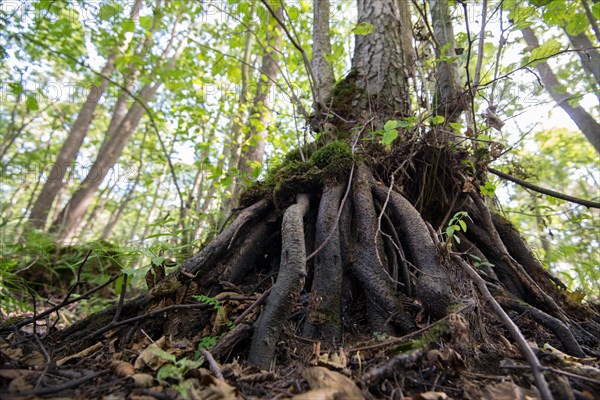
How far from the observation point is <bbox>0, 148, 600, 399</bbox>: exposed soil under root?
4.25ft

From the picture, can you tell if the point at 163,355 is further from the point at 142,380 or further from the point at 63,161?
the point at 63,161

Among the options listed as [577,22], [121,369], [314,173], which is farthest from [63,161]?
[577,22]

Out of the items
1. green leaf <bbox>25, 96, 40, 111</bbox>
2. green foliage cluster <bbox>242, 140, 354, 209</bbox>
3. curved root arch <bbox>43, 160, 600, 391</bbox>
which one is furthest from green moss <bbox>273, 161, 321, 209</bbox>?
green leaf <bbox>25, 96, 40, 111</bbox>

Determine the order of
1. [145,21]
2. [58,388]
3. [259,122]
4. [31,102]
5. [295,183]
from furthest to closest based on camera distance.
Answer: [259,122] < [145,21] < [31,102] < [295,183] < [58,388]

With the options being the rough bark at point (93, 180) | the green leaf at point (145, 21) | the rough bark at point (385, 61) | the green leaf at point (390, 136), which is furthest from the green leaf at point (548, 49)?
the rough bark at point (93, 180)

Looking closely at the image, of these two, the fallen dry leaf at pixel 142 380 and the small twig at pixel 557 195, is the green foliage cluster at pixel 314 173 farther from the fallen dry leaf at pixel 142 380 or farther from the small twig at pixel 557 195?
the fallen dry leaf at pixel 142 380

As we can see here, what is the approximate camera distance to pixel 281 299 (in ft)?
5.66

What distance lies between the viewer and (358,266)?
2109mm

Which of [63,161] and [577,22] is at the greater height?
[63,161]

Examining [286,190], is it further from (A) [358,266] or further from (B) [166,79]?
(B) [166,79]

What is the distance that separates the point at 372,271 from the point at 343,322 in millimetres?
404

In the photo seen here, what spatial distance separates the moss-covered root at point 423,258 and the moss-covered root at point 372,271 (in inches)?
5.8

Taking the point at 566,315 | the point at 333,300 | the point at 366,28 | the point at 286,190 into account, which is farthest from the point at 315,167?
the point at 566,315

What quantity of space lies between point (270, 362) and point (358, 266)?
35.2 inches
